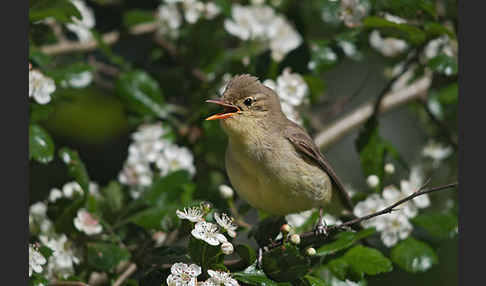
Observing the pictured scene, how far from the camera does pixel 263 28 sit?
4082 millimetres

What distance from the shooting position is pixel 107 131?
551 centimetres

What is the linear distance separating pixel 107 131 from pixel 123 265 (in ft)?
7.98

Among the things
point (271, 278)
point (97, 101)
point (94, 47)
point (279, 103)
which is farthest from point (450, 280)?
point (97, 101)

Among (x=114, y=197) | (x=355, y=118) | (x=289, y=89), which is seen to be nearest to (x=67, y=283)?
(x=114, y=197)

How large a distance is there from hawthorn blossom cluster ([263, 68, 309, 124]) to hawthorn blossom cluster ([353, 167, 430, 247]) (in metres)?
0.75

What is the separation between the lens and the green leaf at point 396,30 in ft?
10.8

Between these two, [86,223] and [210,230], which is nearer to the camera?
[210,230]

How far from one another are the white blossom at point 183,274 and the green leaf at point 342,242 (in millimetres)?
823

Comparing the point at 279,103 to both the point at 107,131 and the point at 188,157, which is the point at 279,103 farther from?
the point at 107,131

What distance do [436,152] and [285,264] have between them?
7.11ft

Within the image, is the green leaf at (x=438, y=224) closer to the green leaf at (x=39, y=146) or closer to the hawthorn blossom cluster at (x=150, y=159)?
the hawthorn blossom cluster at (x=150, y=159)

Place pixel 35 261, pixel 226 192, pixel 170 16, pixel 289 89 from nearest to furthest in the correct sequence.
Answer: pixel 35 261, pixel 226 192, pixel 289 89, pixel 170 16

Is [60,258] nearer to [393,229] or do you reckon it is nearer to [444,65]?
[393,229]

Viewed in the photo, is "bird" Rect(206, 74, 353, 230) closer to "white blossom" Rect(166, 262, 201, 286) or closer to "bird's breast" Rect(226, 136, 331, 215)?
"bird's breast" Rect(226, 136, 331, 215)
